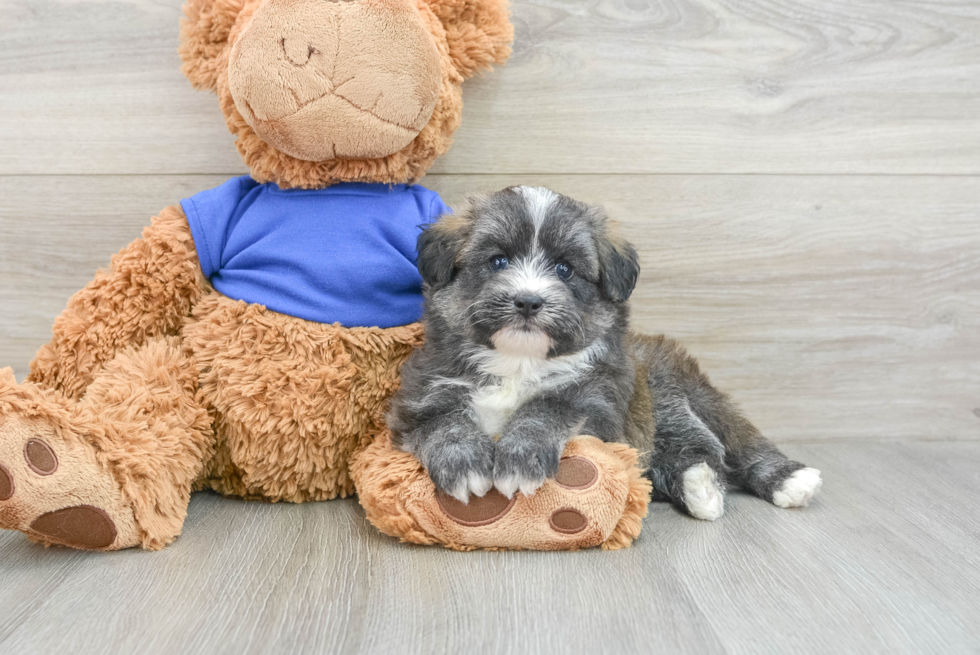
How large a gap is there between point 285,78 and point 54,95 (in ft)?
3.58

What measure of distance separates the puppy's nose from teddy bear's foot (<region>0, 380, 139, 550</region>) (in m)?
0.97

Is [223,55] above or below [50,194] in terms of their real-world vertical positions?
above

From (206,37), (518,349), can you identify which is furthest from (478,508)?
(206,37)

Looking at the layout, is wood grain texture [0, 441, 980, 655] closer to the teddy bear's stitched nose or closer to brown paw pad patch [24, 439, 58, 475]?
brown paw pad patch [24, 439, 58, 475]

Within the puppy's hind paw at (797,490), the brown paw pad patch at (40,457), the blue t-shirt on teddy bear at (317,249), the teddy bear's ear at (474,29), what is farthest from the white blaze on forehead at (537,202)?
the brown paw pad patch at (40,457)

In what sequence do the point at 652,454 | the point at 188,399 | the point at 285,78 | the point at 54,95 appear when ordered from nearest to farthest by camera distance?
the point at 285,78
the point at 188,399
the point at 652,454
the point at 54,95

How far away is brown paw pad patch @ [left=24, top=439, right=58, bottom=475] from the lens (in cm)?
158

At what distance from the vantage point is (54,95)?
7.79 ft

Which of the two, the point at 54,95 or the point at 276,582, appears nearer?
the point at 276,582

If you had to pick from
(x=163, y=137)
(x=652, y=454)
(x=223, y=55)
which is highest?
(x=223, y=55)

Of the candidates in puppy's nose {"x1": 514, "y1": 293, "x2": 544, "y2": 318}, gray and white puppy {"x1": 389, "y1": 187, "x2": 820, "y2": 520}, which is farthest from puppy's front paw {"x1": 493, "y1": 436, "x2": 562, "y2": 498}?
puppy's nose {"x1": 514, "y1": 293, "x2": 544, "y2": 318}

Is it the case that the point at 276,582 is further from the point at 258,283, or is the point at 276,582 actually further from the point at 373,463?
the point at 258,283

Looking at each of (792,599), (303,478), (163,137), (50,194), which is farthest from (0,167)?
(792,599)

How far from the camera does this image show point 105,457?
1647 millimetres
